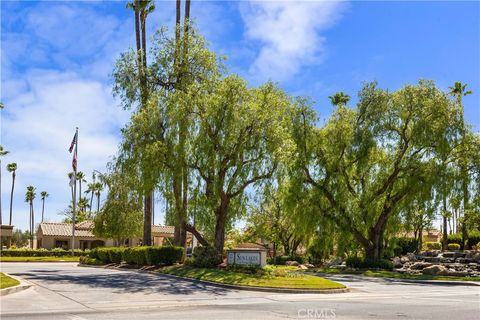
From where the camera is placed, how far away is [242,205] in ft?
95.5

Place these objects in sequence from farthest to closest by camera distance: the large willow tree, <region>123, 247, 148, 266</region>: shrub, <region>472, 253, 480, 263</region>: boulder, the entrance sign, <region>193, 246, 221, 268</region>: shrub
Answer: <region>472, 253, 480, 263</region>: boulder
the large willow tree
<region>123, 247, 148, 266</region>: shrub
<region>193, 246, 221, 268</region>: shrub
the entrance sign

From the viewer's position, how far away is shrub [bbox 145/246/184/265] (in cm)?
3064

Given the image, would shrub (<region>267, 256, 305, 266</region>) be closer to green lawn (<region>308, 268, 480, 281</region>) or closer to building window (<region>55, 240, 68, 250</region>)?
green lawn (<region>308, 268, 480, 281</region>)

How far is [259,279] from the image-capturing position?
22.1 m

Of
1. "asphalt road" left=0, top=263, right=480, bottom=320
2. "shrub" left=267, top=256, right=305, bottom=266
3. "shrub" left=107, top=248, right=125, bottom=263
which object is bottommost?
"shrub" left=267, top=256, right=305, bottom=266

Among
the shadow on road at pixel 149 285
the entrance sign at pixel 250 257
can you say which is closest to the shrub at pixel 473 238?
the entrance sign at pixel 250 257

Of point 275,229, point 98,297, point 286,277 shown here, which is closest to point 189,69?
point 286,277

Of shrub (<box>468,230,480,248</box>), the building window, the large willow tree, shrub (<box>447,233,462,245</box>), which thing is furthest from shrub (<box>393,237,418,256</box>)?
the building window

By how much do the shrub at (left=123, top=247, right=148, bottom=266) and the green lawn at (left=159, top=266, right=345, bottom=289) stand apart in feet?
20.7

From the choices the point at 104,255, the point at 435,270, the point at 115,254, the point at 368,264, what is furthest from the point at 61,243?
the point at 435,270

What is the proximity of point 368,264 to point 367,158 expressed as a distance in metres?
7.48

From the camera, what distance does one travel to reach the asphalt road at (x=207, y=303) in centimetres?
1301

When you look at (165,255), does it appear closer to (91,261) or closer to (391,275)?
(91,261)

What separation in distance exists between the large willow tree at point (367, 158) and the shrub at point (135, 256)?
1170 centimetres
